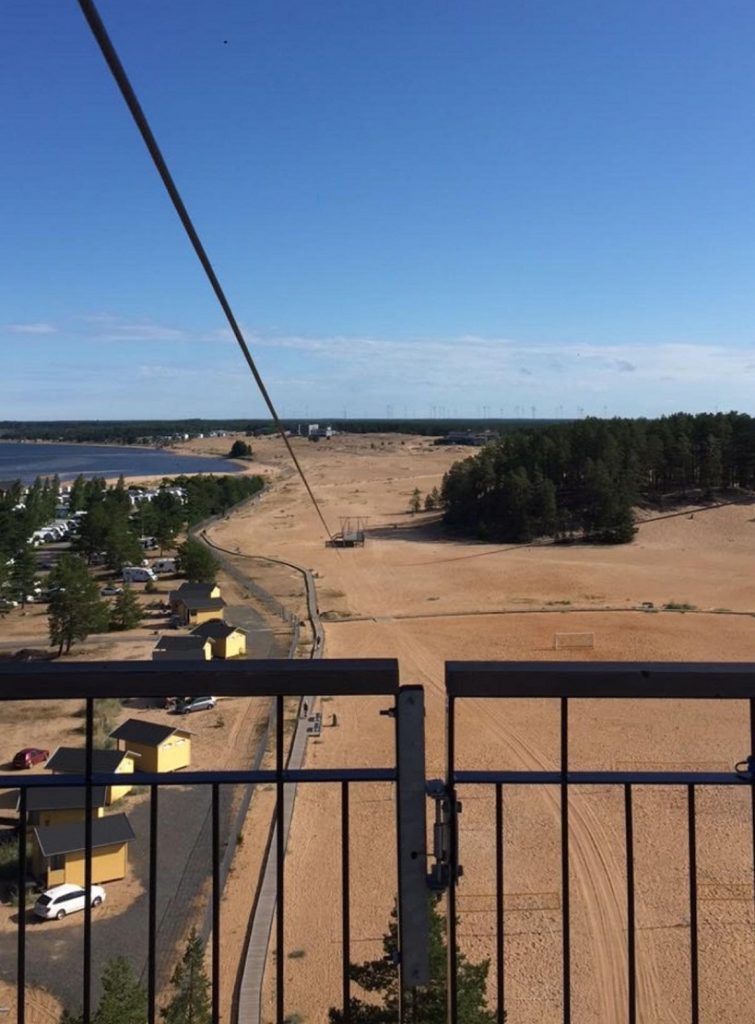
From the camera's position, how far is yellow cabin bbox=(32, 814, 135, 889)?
10211 mm

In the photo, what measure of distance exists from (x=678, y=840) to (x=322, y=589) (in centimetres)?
2434

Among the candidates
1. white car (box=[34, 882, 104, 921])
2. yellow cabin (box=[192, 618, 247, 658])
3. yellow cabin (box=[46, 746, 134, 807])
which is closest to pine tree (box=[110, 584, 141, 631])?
yellow cabin (box=[192, 618, 247, 658])

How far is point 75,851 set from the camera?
34.6ft

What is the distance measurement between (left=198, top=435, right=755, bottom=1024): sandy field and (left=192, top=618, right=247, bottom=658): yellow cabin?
2.82 metres

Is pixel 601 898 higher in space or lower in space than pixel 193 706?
lower

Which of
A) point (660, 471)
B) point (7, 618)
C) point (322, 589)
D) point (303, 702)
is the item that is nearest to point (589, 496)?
point (660, 471)

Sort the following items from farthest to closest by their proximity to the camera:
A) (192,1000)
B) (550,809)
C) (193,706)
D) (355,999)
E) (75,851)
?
(193,706) → (550,809) → (75,851) → (355,999) → (192,1000)

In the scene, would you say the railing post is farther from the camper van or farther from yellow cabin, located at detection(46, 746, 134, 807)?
the camper van

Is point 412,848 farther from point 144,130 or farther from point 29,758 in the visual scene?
point 29,758

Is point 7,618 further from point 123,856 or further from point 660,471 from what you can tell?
point 660,471

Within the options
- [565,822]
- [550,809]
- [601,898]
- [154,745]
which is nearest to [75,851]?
[154,745]

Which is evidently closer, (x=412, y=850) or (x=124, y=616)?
(x=412, y=850)

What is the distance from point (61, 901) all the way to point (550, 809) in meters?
7.03

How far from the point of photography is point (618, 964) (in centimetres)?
931
